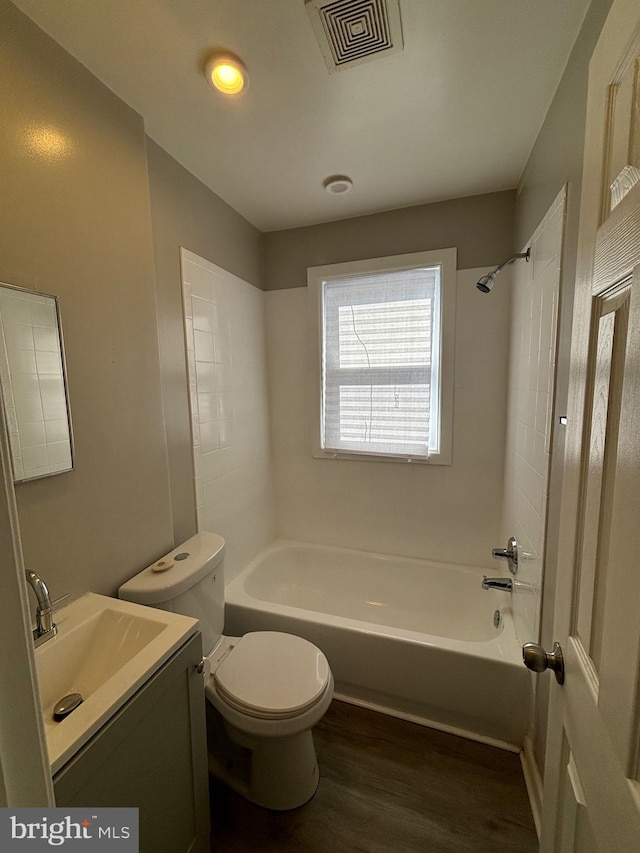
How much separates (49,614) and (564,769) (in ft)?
3.82

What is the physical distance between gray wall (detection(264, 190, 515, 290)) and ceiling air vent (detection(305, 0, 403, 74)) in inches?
39.8

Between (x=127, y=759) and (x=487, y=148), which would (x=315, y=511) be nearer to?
(x=127, y=759)

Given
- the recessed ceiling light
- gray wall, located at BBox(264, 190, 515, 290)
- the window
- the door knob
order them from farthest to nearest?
1. the window
2. gray wall, located at BBox(264, 190, 515, 290)
3. the recessed ceiling light
4. the door knob

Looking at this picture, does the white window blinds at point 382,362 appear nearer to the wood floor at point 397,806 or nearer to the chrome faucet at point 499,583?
the chrome faucet at point 499,583

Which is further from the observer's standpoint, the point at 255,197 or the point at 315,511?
the point at 315,511

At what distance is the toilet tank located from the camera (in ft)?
3.91

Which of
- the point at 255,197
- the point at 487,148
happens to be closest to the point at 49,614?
the point at 255,197

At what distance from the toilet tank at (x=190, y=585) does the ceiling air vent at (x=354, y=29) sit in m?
1.75

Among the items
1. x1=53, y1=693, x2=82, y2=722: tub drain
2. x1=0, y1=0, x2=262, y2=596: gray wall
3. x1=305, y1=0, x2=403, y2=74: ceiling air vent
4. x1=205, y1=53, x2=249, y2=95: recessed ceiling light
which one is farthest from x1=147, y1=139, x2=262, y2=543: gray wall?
x1=305, y1=0, x2=403, y2=74: ceiling air vent

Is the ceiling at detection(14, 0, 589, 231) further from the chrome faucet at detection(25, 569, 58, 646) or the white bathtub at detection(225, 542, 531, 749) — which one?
the white bathtub at detection(225, 542, 531, 749)

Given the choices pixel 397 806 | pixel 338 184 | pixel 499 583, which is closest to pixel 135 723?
pixel 397 806

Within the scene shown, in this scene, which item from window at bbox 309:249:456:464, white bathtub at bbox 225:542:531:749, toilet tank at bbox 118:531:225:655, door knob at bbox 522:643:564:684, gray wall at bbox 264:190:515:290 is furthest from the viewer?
window at bbox 309:249:456:464

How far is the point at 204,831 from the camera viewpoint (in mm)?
1067

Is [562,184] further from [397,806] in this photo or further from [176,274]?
[397,806]
